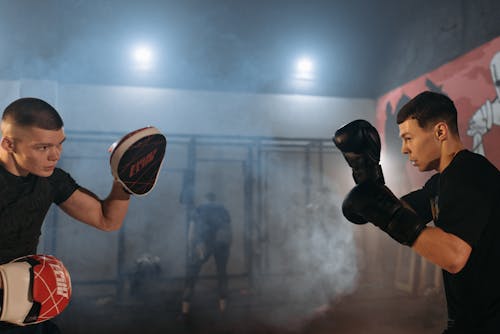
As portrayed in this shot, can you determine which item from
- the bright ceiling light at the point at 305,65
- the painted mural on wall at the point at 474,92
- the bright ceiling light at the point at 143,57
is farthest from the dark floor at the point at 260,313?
the bright ceiling light at the point at 305,65

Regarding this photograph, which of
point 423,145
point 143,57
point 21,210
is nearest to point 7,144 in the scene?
point 21,210

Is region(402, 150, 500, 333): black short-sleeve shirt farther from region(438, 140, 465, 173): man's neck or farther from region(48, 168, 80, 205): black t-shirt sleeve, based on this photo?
region(48, 168, 80, 205): black t-shirt sleeve

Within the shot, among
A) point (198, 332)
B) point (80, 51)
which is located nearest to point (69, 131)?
point (80, 51)

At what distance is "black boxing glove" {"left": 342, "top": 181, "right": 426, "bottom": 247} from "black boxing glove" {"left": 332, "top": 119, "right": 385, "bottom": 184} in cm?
13

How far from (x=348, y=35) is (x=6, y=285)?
7275mm

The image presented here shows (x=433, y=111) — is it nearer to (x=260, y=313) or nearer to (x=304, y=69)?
(x=260, y=313)

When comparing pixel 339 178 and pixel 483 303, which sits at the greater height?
pixel 339 178

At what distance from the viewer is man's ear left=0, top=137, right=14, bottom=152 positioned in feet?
6.02

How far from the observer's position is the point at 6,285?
1.55 metres

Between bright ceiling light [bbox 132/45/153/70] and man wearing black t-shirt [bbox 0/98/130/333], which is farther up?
bright ceiling light [bbox 132/45/153/70]

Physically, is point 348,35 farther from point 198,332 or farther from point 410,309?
point 198,332

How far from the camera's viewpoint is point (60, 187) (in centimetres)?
204

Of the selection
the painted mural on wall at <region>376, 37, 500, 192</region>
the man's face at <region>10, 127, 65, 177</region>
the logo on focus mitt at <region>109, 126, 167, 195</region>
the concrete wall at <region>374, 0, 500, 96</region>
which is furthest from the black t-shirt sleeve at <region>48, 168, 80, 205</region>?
the concrete wall at <region>374, 0, 500, 96</region>

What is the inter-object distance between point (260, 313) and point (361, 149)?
153 inches
